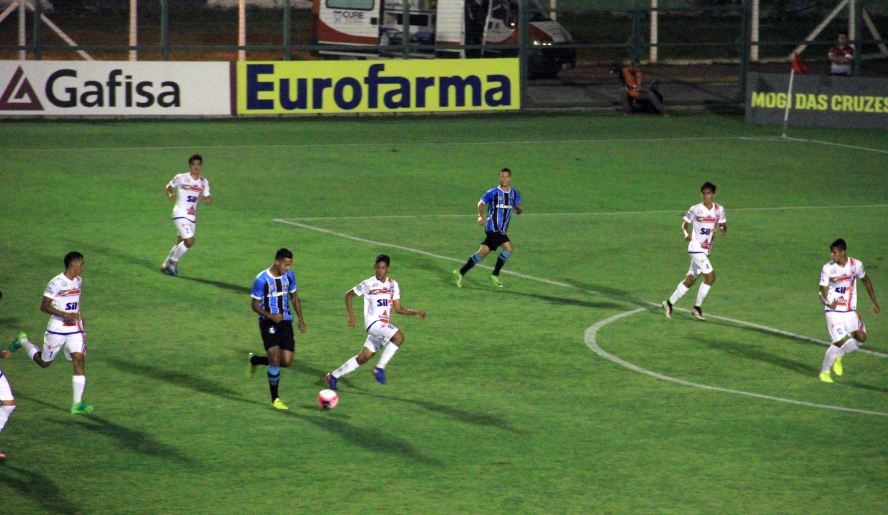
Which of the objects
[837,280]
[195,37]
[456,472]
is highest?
[195,37]

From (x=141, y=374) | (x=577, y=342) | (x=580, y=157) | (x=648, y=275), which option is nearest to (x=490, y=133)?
(x=580, y=157)

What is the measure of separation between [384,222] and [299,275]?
16.1 feet

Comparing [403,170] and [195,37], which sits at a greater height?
[195,37]

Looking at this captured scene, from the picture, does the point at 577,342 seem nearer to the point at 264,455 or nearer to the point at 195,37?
the point at 264,455

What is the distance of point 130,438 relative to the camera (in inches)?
496

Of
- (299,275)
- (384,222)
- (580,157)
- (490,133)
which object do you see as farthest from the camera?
(490,133)

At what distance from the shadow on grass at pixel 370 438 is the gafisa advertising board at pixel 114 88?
2777 cm

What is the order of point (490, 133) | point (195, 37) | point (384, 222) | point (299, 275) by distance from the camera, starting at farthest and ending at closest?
point (195, 37), point (490, 133), point (384, 222), point (299, 275)

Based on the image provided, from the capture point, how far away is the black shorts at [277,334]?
1326 cm

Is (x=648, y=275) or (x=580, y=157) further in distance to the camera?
(x=580, y=157)

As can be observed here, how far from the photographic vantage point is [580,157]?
3394 cm

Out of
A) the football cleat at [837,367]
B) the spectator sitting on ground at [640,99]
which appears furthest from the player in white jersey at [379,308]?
the spectator sitting on ground at [640,99]

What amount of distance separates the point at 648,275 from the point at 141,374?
9.51 meters

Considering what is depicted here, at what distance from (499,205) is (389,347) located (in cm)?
590
